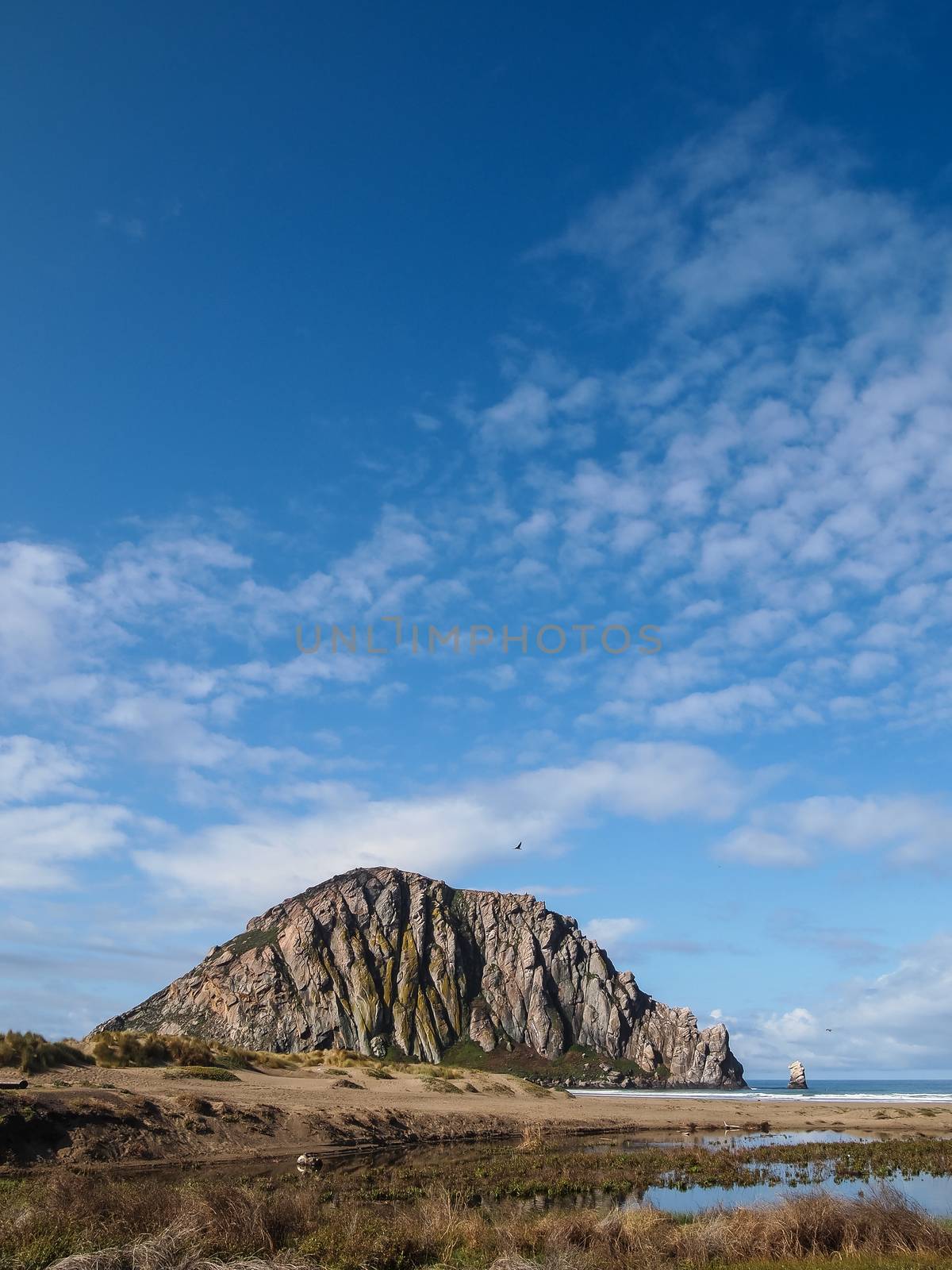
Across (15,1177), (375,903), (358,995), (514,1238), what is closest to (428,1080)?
(15,1177)

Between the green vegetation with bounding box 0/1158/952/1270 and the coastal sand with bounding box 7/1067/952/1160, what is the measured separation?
18.4 m

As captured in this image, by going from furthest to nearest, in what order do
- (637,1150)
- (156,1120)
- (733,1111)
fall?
(733,1111), (637,1150), (156,1120)

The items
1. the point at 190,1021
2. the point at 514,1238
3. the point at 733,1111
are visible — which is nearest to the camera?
the point at 514,1238

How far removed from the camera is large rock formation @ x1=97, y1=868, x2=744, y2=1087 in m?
166

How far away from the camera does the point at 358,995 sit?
573 ft

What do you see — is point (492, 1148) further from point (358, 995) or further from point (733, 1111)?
point (358, 995)

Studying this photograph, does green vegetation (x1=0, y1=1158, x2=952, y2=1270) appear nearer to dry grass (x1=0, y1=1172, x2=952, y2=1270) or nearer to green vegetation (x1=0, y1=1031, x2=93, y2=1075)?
dry grass (x1=0, y1=1172, x2=952, y2=1270)

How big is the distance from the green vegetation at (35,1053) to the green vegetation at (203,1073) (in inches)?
204

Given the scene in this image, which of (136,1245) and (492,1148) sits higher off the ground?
(136,1245)

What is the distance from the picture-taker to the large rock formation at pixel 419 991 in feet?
546

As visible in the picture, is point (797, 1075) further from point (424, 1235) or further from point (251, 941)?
point (424, 1235)

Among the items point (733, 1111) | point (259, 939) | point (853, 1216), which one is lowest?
point (733, 1111)

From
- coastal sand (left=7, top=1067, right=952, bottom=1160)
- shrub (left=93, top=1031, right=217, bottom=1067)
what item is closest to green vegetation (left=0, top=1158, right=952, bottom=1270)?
coastal sand (left=7, top=1067, right=952, bottom=1160)

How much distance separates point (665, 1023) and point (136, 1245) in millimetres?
177435
